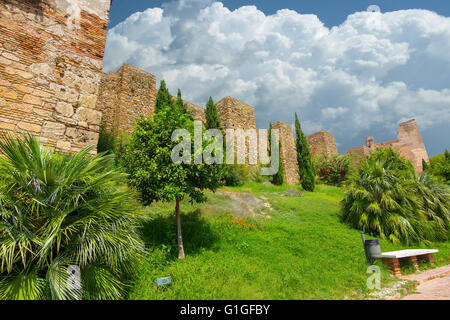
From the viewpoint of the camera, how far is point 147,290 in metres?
3.58

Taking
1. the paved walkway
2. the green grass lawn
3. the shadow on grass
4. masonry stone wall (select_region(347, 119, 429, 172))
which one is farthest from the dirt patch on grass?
masonry stone wall (select_region(347, 119, 429, 172))

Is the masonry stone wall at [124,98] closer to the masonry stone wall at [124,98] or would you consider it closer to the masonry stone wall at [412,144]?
the masonry stone wall at [124,98]

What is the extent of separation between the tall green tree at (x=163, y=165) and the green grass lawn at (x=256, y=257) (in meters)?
0.95

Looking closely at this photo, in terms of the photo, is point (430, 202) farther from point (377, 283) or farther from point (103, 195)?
point (103, 195)

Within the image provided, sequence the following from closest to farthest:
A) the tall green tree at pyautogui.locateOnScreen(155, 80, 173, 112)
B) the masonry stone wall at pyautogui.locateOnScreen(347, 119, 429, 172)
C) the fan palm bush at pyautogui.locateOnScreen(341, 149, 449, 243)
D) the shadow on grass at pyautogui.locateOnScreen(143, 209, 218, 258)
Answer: the shadow on grass at pyautogui.locateOnScreen(143, 209, 218, 258), the fan palm bush at pyautogui.locateOnScreen(341, 149, 449, 243), the tall green tree at pyautogui.locateOnScreen(155, 80, 173, 112), the masonry stone wall at pyautogui.locateOnScreen(347, 119, 429, 172)

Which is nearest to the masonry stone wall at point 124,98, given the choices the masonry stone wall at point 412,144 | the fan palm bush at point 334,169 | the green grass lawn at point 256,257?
the green grass lawn at point 256,257

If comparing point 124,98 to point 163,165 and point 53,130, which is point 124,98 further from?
point 53,130

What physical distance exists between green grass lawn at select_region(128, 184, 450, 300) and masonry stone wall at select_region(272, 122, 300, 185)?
10.5 meters

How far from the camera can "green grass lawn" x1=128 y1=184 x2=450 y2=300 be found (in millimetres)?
3875

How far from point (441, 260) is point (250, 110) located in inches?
634

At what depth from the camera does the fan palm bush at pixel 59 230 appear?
7.88 feet

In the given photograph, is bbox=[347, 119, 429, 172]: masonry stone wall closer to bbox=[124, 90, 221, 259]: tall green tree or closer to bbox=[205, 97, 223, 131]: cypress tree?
bbox=[205, 97, 223, 131]: cypress tree

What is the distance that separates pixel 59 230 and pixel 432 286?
7.07m
